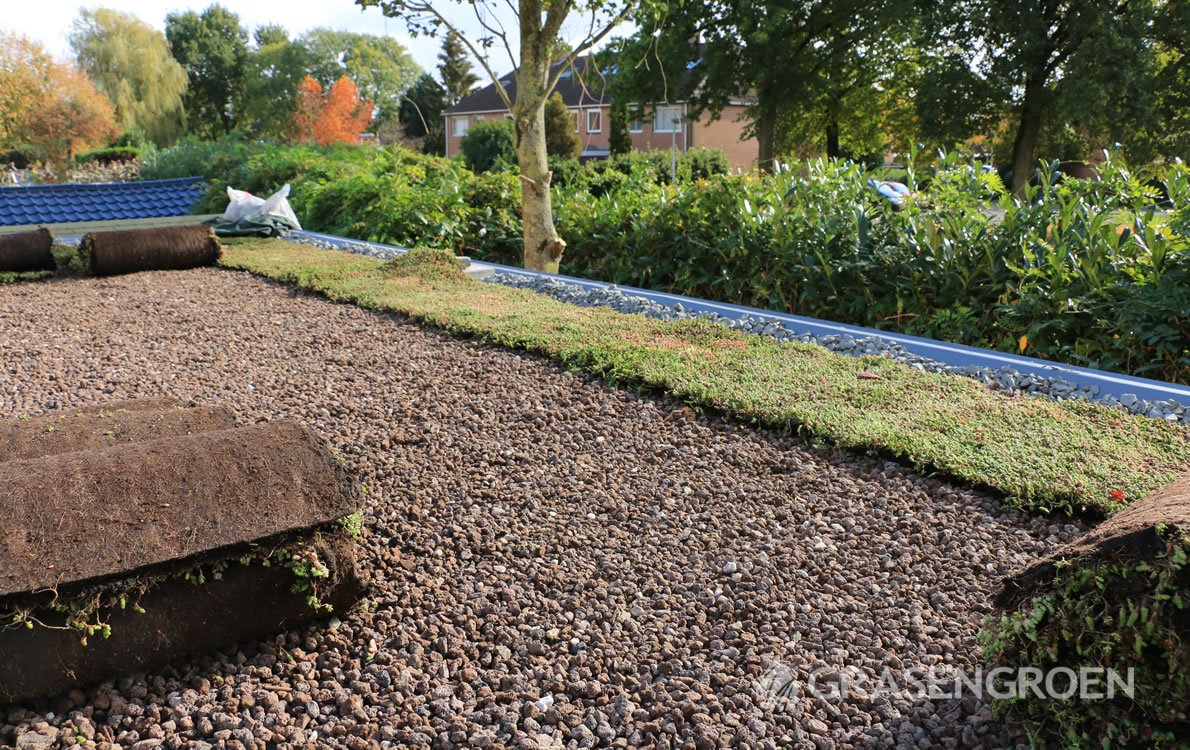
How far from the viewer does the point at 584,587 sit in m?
2.63

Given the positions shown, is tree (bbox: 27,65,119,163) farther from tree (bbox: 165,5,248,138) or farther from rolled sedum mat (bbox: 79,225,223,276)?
rolled sedum mat (bbox: 79,225,223,276)

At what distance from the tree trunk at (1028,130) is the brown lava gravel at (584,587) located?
2041cm

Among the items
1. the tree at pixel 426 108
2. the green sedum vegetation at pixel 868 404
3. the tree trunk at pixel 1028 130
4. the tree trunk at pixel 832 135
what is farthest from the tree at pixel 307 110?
the green sedum vegetation at pixel 868 404

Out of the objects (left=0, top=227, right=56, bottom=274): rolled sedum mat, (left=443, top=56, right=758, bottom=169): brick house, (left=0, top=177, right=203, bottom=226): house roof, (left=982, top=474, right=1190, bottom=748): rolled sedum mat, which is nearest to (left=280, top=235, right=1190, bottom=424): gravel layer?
(left=982, top=474, right=1190, bottom=748): rolled sedum mat

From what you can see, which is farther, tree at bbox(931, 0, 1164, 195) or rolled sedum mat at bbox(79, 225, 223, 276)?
tree at bbox(931, 0, 1164, 195)

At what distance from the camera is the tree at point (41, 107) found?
2788 centimetres

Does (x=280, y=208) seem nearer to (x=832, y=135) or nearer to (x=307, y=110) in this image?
(x=832, y=135)

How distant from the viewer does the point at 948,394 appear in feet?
13.4

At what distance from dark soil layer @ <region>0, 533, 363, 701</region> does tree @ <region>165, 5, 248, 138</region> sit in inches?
2063

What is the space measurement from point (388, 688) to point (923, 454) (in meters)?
2.16

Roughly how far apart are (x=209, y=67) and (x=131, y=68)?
1056 centimetres

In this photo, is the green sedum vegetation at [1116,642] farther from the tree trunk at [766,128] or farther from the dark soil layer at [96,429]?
the tree trunk at [766,128]

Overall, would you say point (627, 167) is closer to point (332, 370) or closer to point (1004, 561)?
point (332, 370)

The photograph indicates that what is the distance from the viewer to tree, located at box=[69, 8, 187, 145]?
38.9 m
